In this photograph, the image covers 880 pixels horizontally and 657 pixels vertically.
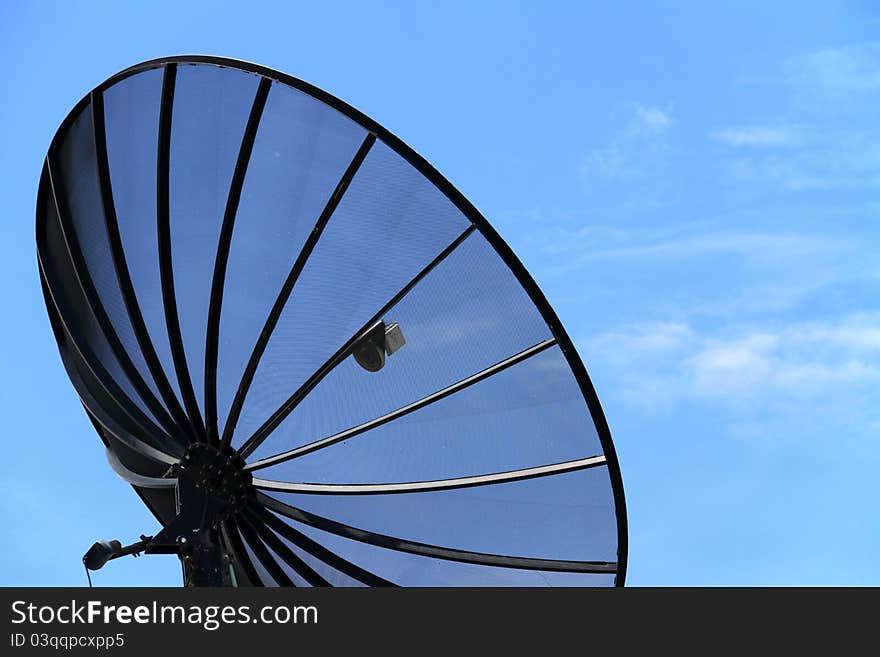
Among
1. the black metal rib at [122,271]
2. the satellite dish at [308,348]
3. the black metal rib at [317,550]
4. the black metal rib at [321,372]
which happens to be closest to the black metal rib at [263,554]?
the satellite dish at [308,348]

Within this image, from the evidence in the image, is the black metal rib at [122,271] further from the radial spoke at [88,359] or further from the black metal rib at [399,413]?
the black metal rib at [399,413]

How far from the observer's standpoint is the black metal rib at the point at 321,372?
7.55 metres

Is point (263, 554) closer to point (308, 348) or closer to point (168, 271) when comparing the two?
point (308, 348)

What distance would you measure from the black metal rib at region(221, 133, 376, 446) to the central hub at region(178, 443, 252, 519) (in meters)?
0.13

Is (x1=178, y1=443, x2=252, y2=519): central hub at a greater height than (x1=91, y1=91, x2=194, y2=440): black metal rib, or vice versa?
(x1=91, y1=91, x2=194, y2=440): black metal rib

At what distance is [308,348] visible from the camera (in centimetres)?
766

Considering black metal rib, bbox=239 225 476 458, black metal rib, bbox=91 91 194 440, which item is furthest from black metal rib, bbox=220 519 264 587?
black metal rib, bbox=91 91 194 440

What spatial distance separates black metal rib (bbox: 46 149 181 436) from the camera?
7.88m

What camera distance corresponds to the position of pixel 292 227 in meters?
7.48

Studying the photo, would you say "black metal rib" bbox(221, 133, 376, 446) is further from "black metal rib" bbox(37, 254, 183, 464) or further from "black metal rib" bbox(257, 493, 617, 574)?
"black metal rib" bbox(257, 493, 617, 574)
